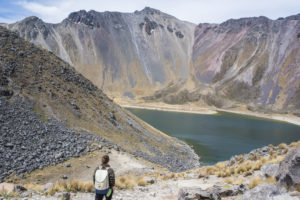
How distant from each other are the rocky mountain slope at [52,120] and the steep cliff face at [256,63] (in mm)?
104957

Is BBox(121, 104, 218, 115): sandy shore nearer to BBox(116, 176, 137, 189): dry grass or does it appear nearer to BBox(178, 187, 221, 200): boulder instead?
BBox(116, 176, 137, 189): dry grass

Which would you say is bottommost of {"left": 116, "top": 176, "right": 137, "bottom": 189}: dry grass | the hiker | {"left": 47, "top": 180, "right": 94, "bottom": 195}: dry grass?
{"left": 116, "top": 176, "right": 137, "bottom": 189}: dry grass

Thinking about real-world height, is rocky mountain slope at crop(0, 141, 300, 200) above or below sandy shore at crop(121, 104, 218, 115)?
above

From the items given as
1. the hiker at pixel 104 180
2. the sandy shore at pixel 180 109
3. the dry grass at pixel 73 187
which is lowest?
the sandy shore at pixel 180 109

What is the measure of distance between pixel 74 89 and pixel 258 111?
104 metres

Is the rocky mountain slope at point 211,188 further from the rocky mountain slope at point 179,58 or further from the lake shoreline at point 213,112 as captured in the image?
the rocky mountain slope at point 179,58

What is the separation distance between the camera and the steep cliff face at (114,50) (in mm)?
161250

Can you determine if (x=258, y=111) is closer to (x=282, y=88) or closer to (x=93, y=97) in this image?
(x=282, y=88)

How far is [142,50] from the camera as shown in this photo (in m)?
182

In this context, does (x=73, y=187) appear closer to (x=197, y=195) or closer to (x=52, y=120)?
(x=197, y=195)

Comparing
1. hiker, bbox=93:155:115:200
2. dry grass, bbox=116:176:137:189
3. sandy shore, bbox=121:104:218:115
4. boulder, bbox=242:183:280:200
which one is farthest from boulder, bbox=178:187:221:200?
sandy shore, bbox=121:104:218:115

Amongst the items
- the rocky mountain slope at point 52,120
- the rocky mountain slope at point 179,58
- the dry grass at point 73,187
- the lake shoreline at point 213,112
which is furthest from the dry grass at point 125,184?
the rocky mountain slope at point 179,58

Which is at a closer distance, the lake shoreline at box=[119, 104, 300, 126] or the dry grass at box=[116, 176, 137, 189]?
the dry grass at box=[116, 176, 137, 189]

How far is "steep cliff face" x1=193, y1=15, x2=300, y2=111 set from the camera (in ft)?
431
